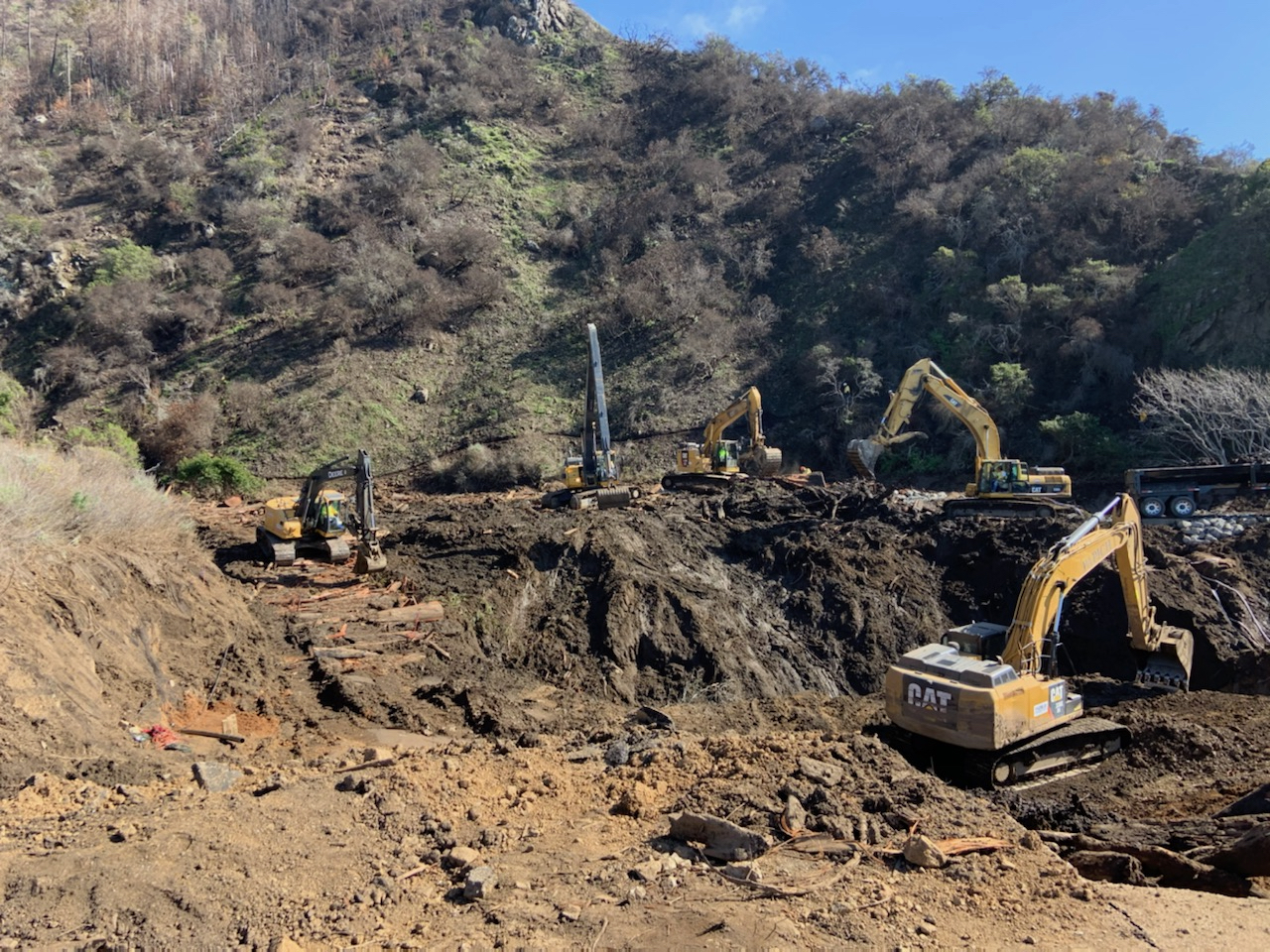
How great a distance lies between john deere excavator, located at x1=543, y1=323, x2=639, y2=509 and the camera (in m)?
21.4

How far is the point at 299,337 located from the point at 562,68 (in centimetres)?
2912

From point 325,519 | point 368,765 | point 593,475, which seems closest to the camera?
point 368,765

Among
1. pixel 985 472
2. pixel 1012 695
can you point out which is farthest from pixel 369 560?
pixel 985 472

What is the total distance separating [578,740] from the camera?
955 centimetres

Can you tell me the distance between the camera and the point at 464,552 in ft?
56.4

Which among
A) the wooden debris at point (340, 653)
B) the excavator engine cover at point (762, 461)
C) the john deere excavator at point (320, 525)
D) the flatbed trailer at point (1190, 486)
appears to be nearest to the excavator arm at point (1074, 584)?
the flatbed trailer at point (1190, 486)

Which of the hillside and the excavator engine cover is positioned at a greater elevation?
the hillside

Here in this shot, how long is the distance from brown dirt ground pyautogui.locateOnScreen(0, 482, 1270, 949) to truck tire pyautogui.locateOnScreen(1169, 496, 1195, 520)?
2015 mm

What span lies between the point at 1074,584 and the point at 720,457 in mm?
13692

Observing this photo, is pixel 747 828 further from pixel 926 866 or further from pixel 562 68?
pixel 562 68

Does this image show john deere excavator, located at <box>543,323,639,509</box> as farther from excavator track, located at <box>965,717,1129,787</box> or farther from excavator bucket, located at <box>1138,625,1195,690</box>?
excavator track, located at <box>965,717,1129,787</box>

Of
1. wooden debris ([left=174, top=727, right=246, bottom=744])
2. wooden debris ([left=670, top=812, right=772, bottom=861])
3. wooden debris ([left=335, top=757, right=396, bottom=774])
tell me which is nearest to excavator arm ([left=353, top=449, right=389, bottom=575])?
wooden debris ([left=174, top=727, right=246, bottom=744])

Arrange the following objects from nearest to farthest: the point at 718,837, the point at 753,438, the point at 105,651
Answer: the point at 718,837 < the point at 105,651 < the point at 753,438

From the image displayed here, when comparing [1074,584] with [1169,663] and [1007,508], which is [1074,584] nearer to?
[1169,663]
